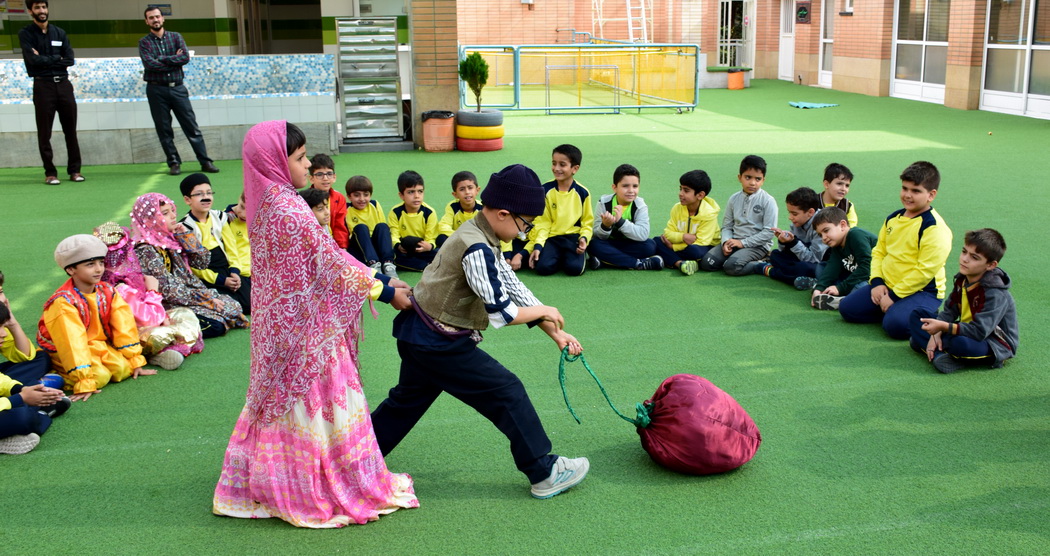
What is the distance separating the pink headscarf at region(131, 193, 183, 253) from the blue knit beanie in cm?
283

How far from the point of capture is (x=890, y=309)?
222 inches

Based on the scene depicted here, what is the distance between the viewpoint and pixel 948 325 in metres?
4.89

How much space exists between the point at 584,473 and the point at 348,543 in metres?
0.97

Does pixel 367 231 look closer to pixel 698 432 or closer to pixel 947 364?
pixel 698 432

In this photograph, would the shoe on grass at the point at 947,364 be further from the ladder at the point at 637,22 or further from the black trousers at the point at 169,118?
the ladder at the point at 637,22

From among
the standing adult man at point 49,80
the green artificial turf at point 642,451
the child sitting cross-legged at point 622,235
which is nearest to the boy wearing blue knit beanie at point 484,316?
the green artificial turf at point 642,451

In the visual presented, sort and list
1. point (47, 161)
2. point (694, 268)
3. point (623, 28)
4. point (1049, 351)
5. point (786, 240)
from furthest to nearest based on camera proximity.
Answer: point (623, 28) < point (47, 161) < point (694, 268) < point (786, 240) < point (1049, 351)

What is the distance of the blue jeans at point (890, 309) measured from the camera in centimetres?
553

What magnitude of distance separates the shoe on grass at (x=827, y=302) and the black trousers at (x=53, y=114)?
9231 mm

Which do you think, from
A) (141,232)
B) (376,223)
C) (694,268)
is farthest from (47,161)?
(694,268)

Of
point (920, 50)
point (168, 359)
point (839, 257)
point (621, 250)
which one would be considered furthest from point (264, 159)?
point (920, 50)

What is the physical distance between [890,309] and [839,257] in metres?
0.90

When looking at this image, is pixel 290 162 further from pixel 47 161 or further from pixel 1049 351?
pixel 47 161

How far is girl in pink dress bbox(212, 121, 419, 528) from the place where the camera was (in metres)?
3.32
